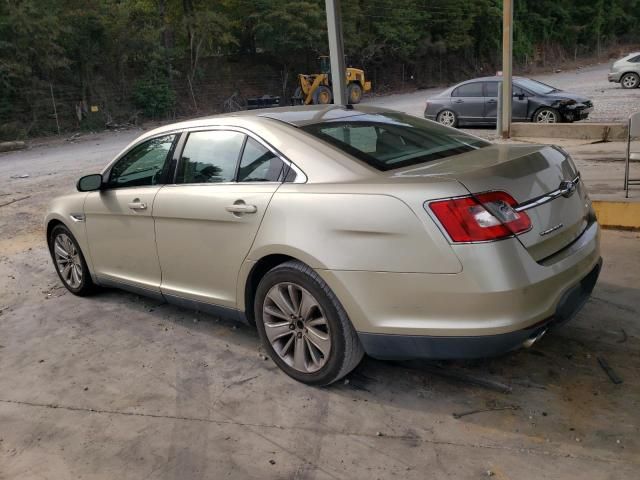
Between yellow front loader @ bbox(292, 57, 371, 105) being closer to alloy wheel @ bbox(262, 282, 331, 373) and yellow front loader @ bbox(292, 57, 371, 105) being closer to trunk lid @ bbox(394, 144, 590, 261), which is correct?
trunk lid @ bbox(394, 144, 590, 261)

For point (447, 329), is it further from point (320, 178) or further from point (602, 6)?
point (602, 6)

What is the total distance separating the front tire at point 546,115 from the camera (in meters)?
15.0

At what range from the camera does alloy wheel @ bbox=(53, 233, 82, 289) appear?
210 inches

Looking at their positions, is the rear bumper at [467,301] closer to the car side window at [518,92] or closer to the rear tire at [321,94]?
the car side window at [518,92]

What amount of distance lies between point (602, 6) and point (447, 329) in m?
67.6

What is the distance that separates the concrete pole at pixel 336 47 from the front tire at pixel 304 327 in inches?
153

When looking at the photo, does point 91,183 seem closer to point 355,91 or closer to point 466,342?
point 466,342

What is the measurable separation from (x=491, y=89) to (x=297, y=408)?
14.4m

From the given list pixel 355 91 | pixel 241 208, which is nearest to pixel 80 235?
pixel 241 208

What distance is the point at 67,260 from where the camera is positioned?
5.46m

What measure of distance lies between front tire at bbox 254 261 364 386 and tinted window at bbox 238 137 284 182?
1.86 feet

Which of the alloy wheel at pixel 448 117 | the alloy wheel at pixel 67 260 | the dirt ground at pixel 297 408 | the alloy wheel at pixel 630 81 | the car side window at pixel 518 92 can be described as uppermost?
the car side window at pixel 518 92

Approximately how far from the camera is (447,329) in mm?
2885

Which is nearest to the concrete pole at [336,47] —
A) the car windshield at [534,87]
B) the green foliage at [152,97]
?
the car windshield at [534,87]
